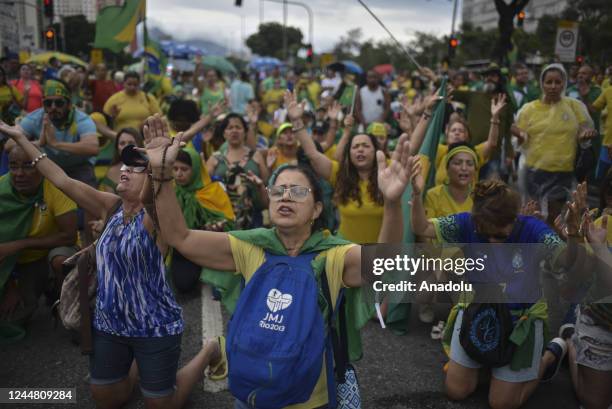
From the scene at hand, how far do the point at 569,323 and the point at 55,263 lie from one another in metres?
3.88

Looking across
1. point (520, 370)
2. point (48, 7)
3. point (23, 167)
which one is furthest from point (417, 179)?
point (48, 7)

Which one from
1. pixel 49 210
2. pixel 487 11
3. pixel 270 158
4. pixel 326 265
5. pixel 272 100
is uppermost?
pixel 487 11

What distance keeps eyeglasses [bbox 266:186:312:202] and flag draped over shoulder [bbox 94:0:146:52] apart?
25.2 feet

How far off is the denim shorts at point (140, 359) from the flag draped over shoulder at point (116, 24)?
23.9 ft

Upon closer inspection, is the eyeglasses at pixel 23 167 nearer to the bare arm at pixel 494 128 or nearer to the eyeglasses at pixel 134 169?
the eyeglasses at pixel 134 169

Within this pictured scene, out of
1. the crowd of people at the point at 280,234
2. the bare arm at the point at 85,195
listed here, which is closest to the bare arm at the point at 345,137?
the crowd of people at the point at 280,234

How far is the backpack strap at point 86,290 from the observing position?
118 inches

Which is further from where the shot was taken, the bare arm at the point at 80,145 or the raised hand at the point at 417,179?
the bare arm at the point at 80,145

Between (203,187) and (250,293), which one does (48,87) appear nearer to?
(203,187)

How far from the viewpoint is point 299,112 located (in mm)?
4805

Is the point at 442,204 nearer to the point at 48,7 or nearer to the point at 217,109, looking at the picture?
the point at 217,109

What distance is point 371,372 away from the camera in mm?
3824

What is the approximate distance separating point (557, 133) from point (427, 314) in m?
2.53

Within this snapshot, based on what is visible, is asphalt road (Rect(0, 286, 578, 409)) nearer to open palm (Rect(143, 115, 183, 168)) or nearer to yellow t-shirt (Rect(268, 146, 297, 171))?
open palm (Rect(143, 115, 183, 168))
